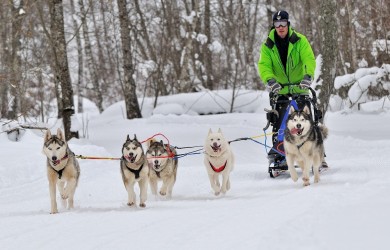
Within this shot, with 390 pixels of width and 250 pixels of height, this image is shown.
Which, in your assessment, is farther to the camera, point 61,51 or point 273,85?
point 61,51

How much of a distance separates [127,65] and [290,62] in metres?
6.36

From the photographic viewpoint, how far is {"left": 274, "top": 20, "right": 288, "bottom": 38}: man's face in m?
5.93

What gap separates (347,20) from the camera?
15.7m

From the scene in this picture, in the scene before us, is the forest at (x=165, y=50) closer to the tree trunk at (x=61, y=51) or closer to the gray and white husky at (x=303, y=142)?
the tree trunk at (x=61, y=51)

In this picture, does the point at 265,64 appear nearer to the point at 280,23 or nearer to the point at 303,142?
the point at 280,23

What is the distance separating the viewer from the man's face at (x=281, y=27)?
5932 mm

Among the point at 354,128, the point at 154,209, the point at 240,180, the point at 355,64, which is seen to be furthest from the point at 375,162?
the point at 355,64

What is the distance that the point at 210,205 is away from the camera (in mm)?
4555

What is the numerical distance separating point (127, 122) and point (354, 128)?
4812 mm

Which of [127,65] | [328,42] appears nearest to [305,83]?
[328,42]

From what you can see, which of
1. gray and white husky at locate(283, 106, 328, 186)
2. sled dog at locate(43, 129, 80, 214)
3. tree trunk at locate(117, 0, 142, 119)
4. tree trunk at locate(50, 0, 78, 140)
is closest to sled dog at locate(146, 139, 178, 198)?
sled dog at locate(43, 129, 80, 214)

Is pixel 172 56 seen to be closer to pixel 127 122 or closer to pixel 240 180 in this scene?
pixel 127 122

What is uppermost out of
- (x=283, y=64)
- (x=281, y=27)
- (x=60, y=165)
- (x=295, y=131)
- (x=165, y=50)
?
(x=165, y=50)

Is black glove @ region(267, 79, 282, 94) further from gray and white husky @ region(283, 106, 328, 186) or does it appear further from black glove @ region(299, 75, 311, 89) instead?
gray and white husky @ region(283, 106, 328, 186)
